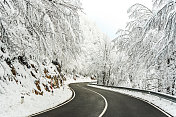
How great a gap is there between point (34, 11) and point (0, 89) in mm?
4542

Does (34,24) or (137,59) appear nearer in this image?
(34,24)

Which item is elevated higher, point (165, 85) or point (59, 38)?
point (59, 38)

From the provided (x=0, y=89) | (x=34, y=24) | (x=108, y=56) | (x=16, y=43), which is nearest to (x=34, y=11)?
(x=34, y=24)

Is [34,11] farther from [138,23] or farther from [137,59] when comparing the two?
[138,23]

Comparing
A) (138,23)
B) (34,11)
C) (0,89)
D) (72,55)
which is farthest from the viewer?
(138,23)

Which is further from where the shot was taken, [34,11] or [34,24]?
[34,24]

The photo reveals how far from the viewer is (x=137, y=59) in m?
13.9

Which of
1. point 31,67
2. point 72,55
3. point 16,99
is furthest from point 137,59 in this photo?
point 16,99

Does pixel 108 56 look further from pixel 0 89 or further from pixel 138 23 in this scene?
pixel 0 89

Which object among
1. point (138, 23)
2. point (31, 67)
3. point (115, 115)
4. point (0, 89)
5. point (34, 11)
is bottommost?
point (115, 115)

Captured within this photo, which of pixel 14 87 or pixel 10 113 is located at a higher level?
pixel 14 87

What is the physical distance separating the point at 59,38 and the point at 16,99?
4.21 m

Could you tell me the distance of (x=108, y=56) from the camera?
3881 cm

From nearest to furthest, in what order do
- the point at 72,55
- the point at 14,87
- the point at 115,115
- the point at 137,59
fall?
the point at 115,115 < the point at 14,87 < the point at 72,55 < the point at 137,59
